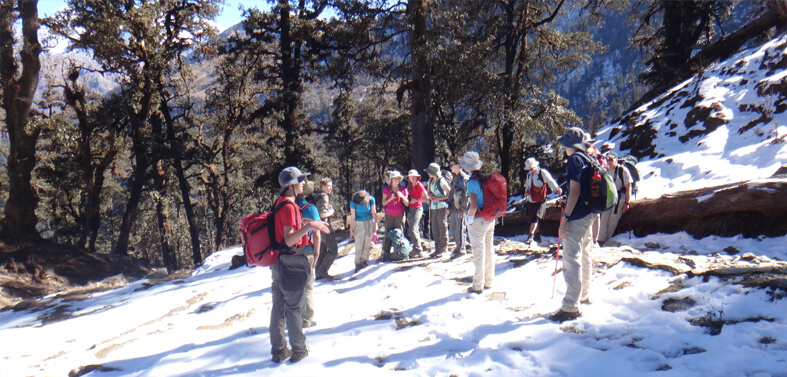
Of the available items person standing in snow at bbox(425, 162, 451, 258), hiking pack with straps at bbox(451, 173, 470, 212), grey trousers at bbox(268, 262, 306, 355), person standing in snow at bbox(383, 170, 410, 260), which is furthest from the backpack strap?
person standing in snow at bbox(425, 162, 451, 258)

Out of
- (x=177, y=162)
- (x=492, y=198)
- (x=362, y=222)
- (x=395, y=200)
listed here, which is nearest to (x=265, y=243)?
(x=492, y=198)

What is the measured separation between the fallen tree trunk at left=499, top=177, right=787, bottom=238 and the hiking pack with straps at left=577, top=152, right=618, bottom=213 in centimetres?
451

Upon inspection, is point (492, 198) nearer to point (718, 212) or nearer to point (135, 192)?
point (718, 212)

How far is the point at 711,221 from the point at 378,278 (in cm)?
606

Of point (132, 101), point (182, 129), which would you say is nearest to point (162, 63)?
point (132, 101)

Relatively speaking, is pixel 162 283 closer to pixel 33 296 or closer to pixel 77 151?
pixel 33 296

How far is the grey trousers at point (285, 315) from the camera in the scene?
13.0 ft

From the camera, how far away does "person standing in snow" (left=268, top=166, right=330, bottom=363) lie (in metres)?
3.86

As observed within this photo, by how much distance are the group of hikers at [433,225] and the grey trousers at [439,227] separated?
0.07 ft

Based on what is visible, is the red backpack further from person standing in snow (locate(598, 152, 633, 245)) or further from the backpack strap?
person standing in snow (locate(598, 152, 633, 245))

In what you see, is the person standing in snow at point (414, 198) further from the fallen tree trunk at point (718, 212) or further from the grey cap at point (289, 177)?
the fallen tree trunk at point (718, 212)

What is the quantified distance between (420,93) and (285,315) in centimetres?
879

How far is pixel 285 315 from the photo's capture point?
4164mm

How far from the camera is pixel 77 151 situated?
17.1 metres
